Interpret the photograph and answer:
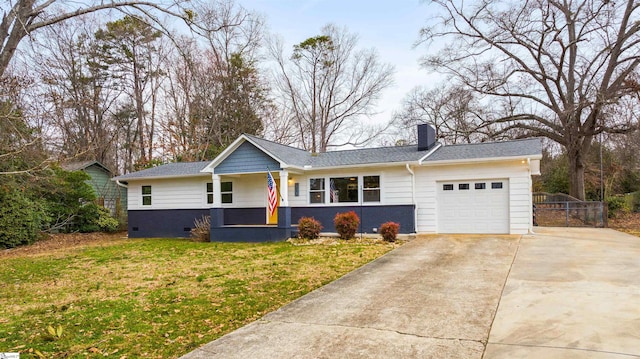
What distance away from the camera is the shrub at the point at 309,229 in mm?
13273

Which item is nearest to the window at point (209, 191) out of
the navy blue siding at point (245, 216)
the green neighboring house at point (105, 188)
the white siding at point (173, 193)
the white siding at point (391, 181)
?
the white siding at point (173, 193)

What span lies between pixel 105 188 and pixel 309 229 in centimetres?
1548

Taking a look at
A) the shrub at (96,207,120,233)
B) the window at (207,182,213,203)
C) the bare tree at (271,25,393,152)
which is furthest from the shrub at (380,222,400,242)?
the bare tree at (271,25,393,152)


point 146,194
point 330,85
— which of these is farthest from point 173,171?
point 330,85

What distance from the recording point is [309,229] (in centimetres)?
1327

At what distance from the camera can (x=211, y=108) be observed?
1030 inches

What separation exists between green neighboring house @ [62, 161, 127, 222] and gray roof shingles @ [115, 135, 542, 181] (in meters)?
6.19

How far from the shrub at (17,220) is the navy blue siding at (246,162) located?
7219mm

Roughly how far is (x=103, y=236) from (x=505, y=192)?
17.1 meters

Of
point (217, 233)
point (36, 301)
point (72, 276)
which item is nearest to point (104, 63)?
point (217, 233)

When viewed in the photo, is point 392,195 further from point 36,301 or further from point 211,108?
point 211,108

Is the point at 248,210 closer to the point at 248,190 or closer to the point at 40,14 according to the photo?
the point at 248,190

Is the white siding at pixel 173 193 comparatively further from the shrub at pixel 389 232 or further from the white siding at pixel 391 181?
the shrub at pixel 389 232

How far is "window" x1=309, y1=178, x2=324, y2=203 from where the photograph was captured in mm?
14867
